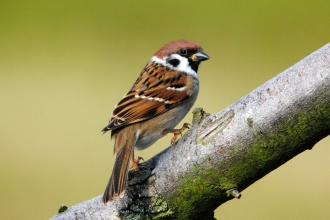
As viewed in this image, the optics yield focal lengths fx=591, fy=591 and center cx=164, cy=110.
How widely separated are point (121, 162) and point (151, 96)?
25.1 inches

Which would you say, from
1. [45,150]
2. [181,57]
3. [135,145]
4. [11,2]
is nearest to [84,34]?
[11,2]

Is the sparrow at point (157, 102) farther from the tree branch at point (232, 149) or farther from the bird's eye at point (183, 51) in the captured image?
the tree branch at point (232, 149)

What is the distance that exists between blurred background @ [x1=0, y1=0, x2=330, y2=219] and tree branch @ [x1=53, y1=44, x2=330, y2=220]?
2884 mm

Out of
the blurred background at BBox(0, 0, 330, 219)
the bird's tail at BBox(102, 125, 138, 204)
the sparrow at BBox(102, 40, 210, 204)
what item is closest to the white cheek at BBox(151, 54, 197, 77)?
the sparrow at BBox(102, 40, 210, 204)

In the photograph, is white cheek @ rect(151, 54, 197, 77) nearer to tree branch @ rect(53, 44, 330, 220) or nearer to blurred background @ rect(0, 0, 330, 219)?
tree branch @ rect(53, 44, 330, 220)

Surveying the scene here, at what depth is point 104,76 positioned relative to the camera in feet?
20.5

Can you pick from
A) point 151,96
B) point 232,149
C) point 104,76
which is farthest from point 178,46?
point 104,76

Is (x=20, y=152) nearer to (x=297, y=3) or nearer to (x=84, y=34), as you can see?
(x=84, y=34)

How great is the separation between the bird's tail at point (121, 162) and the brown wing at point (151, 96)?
0.06 m

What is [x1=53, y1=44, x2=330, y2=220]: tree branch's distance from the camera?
160 cm

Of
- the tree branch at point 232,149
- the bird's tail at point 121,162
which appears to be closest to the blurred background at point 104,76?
the bird's tail at point 121,162

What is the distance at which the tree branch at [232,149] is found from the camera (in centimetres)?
160

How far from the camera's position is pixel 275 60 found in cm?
607

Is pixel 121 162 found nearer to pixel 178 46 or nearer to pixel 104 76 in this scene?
pixel 178 46
